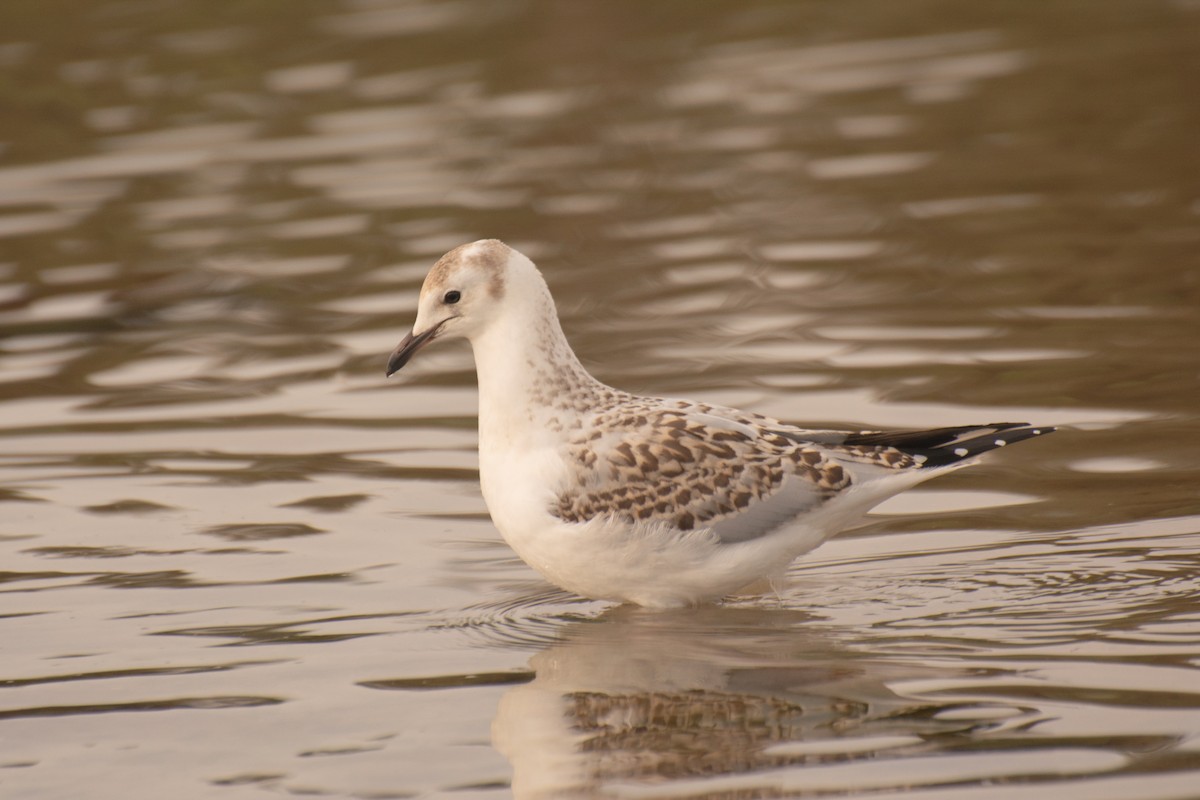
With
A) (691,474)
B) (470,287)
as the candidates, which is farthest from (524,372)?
(691,474)

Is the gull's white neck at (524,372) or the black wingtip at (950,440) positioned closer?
the gull's white neck at (524,372)

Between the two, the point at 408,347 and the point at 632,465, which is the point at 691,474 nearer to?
the point at 632,465

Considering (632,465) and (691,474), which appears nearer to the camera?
(632,465)

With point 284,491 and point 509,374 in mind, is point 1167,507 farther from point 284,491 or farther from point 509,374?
point 284,491

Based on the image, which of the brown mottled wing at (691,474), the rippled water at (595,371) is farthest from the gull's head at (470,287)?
the rippled water at (595,371)

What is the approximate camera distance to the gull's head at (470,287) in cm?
863

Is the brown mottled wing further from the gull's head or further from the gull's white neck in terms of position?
the gull's head

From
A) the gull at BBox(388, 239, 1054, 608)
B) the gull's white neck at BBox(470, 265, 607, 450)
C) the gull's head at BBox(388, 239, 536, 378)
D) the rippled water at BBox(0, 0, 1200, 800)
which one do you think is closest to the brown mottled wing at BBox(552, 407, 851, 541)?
the gull at BBox(388, 239, 1054, 608)

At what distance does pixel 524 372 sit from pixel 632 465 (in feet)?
2.05

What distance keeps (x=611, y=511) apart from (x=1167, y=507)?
2.71 m

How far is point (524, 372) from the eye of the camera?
858cm

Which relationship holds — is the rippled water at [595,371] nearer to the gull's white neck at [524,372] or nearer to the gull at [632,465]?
the gull at [632,465]

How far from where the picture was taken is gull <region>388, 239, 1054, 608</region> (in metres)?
8.30

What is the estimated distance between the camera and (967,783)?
6.41m
